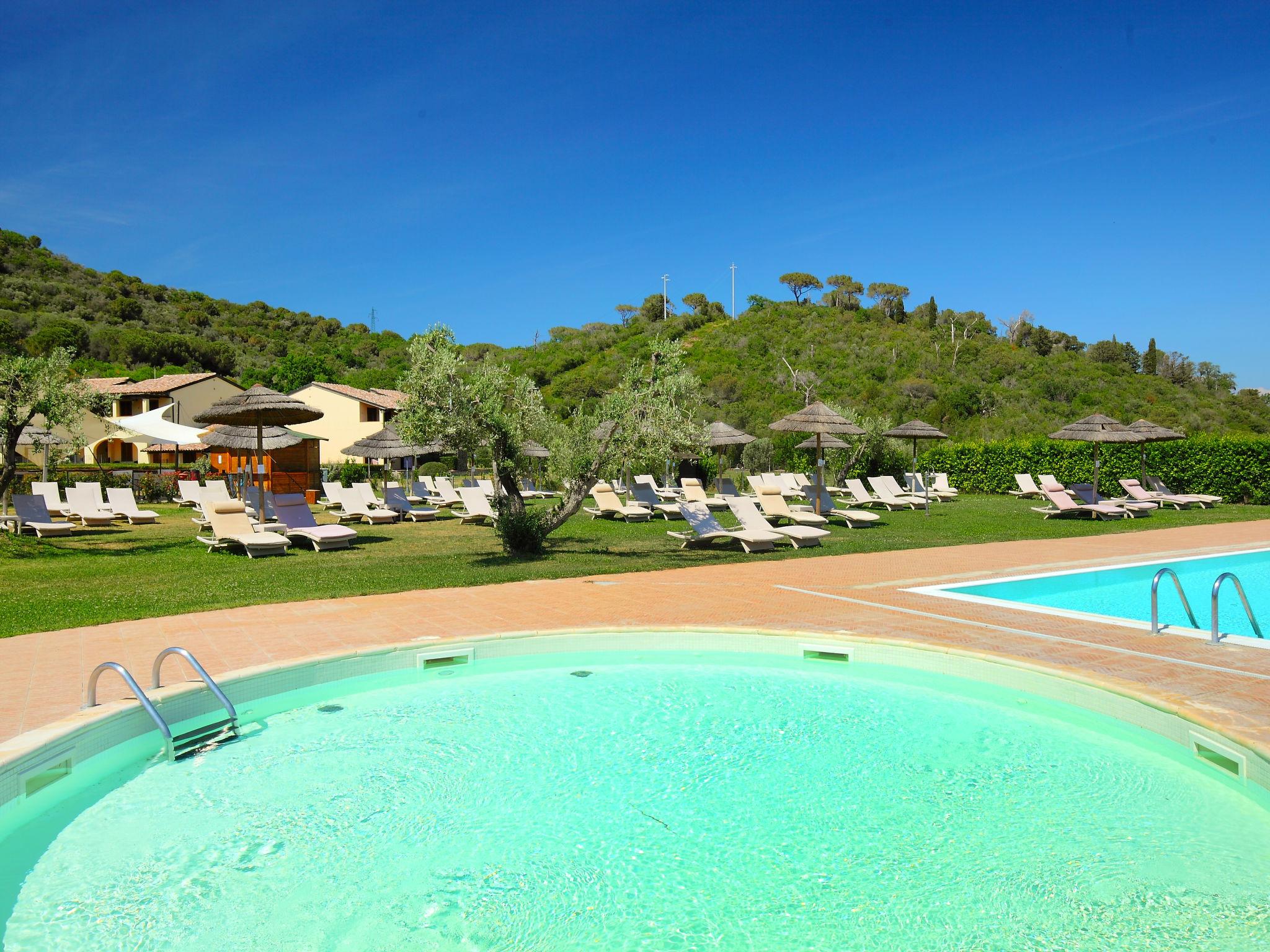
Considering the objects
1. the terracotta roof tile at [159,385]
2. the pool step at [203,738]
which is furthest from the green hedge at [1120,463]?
the terracotta roof tile at [159,385]

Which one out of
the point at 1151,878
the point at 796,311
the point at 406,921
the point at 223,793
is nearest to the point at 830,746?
the point at 1151,878

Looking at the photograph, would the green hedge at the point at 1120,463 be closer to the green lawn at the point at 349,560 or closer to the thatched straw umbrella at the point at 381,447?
the green lawn at the point at 349,560

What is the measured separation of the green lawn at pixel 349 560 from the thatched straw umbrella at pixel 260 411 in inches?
79.2

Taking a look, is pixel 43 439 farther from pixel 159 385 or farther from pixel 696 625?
pixel 159 385

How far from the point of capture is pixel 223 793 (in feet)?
13.7

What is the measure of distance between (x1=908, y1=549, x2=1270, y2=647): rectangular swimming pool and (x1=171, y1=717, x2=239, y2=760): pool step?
618 centimetres

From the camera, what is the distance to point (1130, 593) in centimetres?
935

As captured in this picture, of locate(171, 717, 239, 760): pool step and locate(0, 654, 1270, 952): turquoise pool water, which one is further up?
locate(171, 717, 239, 760): pool step

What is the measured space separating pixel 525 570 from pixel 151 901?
6771 mm

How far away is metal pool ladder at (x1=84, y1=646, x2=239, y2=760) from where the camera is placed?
429cm

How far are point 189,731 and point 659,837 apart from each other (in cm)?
270

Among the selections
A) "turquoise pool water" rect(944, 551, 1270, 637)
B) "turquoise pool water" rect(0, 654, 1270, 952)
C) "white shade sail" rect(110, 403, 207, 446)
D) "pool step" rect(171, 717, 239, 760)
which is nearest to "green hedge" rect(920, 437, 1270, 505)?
"turquoise pool water" rect(944, 551, 1270, 637)

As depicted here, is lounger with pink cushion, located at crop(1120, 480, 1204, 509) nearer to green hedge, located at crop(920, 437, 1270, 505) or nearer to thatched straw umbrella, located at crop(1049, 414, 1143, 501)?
thatched straw umbrella, located at crop(1049, 414, 1143, 501)

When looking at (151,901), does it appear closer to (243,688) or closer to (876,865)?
(243,688)
